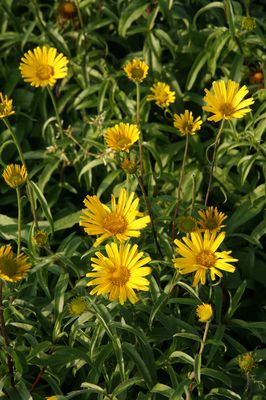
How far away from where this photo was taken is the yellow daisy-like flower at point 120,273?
5.39ft

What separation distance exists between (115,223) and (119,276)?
0.17m

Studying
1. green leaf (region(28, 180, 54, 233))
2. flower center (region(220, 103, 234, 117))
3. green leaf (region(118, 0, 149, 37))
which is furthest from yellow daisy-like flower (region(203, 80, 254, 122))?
green leaf (region(118, 0, 149, 37))

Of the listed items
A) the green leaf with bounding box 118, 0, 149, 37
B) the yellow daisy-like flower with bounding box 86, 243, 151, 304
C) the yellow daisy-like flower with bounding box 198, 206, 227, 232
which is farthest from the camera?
the green leaf with bounding box 118, 0, 149, 37

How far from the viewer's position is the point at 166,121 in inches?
116

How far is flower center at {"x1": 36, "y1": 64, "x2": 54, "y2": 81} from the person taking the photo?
7.73 ft

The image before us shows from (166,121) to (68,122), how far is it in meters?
0.47

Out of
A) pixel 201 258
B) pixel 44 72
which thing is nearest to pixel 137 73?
A: pixel 44 72

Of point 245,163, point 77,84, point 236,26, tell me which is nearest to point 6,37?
point 77,84

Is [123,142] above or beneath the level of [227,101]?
beneath

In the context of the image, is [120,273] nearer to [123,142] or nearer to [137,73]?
[123,142]

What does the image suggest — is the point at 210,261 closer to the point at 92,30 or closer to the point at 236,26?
the point at 236,26

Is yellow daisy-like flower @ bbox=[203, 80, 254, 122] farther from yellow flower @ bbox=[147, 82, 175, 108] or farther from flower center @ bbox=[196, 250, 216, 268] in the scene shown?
flower center @ bbox=[196, 250, 216, 268]

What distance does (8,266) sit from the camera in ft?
5.47

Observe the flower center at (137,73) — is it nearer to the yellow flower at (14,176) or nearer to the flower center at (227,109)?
the flower center at (227,109)
